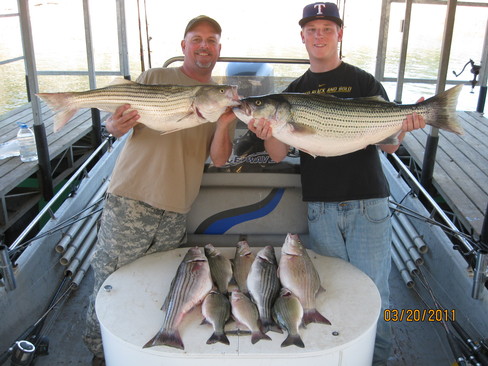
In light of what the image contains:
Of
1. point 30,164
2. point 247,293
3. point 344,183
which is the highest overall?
point 344,183

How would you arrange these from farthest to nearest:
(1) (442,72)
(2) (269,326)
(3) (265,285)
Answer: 1. (1) (442,72)
2. (3) (265,285)
3. (2) (269,326)

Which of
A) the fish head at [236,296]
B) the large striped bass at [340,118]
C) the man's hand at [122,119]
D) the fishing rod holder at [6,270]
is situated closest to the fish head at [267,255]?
the fish head at [236,296]

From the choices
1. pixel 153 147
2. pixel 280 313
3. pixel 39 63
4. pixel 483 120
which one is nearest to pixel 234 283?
pixel 280 313

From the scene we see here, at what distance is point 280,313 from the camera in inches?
92.2

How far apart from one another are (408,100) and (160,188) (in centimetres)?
1134

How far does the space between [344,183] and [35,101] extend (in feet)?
11.5

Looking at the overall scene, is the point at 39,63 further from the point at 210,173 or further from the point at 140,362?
the point at 140,362

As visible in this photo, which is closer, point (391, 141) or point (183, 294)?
point (183, 294)

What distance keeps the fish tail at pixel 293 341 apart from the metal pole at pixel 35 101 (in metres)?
Result: 3.60

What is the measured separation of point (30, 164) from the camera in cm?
536
